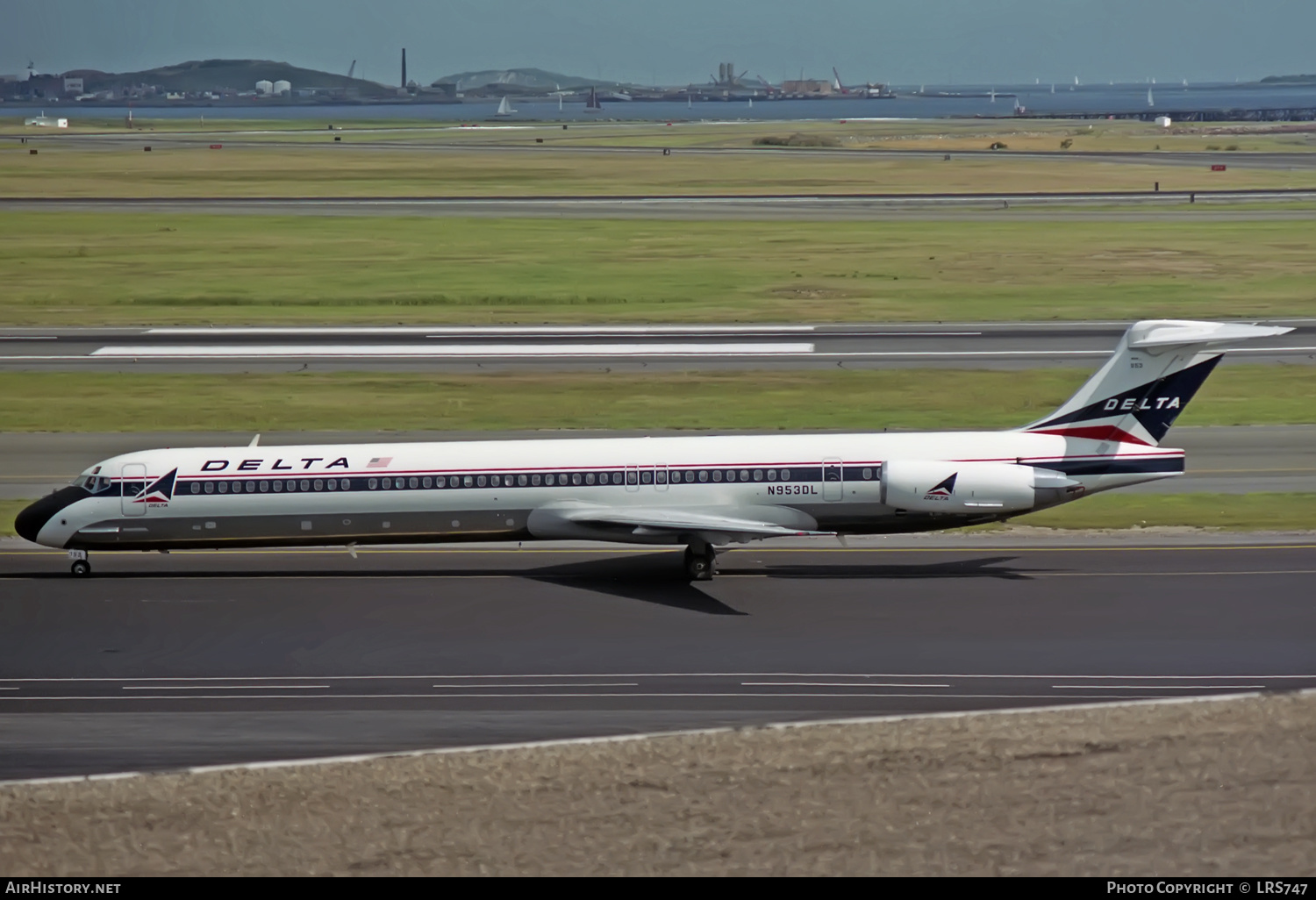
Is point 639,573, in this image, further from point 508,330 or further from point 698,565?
point 508,330

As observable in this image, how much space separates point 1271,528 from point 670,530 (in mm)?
16407

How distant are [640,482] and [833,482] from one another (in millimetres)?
4495

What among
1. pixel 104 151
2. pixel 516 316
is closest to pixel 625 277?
pixel 516 316

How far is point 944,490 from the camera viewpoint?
35.8 m

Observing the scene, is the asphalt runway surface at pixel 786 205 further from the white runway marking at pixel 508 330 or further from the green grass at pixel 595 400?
the green grass at pixel 595 400

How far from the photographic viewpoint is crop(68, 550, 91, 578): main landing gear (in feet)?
124

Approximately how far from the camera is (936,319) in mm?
76438

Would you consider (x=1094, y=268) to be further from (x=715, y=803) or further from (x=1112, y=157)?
(x=1112, y=157)

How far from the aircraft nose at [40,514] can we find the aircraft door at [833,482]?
17503 mm

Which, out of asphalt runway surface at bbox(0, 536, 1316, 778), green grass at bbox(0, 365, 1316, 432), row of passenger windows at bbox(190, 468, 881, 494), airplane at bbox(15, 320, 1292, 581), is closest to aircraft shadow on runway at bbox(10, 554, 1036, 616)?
asphalt runway surface at bbox(0, 536, 1316, 778)

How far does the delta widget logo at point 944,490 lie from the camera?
117ft

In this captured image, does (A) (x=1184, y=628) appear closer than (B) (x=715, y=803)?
No
